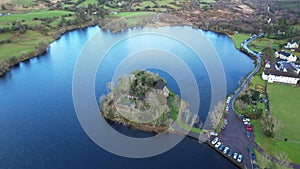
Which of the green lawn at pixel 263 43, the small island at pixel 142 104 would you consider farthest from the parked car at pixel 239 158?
the green lawn at pixel 263 43

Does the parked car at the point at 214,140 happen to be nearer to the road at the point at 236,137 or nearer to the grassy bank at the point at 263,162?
the road at the point at 236,137

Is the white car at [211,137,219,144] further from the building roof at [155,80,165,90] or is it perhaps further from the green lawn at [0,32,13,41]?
the green lawn at [0,32,13,41]

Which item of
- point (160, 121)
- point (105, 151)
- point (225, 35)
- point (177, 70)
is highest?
point (225, 35)

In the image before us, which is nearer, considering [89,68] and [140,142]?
[140,142]

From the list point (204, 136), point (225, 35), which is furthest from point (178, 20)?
point (204, 136)

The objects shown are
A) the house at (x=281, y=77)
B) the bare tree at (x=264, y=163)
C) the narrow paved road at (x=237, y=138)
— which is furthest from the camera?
the house at (x=281, y=77)

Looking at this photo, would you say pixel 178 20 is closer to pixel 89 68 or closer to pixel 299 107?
pixel 89 68
